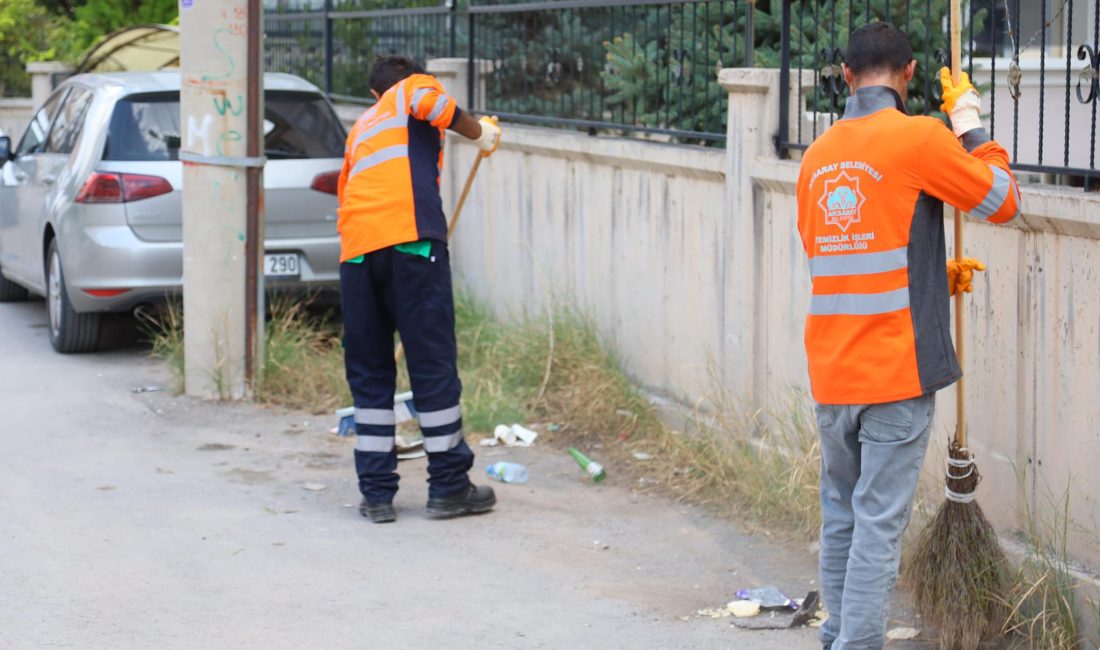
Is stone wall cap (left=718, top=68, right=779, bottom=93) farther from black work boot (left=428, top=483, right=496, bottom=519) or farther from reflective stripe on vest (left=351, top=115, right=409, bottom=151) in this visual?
black work boot (left=428, top=483, right=496, bottom=519)

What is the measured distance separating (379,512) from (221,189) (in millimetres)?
2653

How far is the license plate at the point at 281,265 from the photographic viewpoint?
8.98m

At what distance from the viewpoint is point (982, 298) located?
5094 mm

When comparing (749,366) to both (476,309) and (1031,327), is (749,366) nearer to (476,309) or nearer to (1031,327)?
Result: (1031,327)

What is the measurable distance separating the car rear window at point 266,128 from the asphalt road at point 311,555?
1.86 m

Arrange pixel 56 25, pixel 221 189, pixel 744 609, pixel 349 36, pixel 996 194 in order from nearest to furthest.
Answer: pixel 996 194 → pixel 744 609 → pixel 221 189 → pixel 349 36 → pixel 56 25

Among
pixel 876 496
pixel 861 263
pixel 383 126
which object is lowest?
pixel 876 496

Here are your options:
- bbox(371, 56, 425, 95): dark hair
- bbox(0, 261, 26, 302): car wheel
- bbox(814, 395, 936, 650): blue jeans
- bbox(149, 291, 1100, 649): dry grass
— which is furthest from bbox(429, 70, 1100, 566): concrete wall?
bbox(0, 261, 26, 302): car wheel

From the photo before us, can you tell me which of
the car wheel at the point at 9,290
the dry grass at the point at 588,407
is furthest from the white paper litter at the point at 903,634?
the car wheel at the point at 9,290

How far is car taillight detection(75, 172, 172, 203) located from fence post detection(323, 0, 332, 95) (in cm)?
388

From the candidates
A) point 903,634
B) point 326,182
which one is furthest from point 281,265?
point 903,634

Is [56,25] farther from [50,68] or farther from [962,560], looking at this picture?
[962,560]

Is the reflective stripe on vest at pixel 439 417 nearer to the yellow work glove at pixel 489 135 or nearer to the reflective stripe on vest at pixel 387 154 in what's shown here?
the reflective stripe on vest at pixel 387 154

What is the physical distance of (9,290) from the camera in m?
11.6
